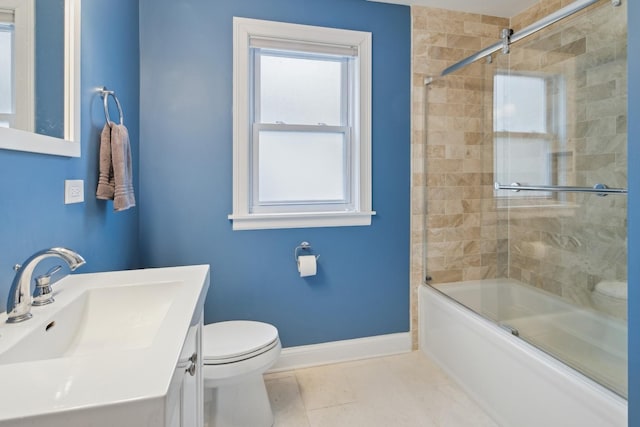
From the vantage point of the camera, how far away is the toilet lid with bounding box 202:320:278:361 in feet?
4.67

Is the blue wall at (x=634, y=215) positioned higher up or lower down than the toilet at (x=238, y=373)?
higher up

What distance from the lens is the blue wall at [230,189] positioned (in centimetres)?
189

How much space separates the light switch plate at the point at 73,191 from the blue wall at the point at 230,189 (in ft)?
2.18

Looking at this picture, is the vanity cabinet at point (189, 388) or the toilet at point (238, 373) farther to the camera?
the toilet at point (238, 373)

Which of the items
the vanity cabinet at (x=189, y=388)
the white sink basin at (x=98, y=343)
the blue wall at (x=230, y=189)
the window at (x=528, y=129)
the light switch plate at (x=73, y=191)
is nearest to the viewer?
the white sink basin at (x=98, y=343)

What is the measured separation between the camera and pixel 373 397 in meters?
1.80

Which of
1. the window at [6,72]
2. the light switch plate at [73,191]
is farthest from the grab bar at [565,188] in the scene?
the window at [6,72]

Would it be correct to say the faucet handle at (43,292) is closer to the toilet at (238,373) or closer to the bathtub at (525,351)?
the toilet at (238,373)

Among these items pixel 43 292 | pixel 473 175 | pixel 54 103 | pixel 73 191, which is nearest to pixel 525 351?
pixel 473 175

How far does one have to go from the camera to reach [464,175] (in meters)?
2.37

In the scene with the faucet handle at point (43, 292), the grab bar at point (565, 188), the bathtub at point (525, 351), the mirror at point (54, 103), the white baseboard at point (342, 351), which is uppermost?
the mirror at point (54, 103)

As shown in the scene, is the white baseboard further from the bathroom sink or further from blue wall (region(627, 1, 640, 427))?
blue wall (region(627, 1, 640, 427))

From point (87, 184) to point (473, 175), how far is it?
91.9 inches

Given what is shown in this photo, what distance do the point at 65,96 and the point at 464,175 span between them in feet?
7.60
